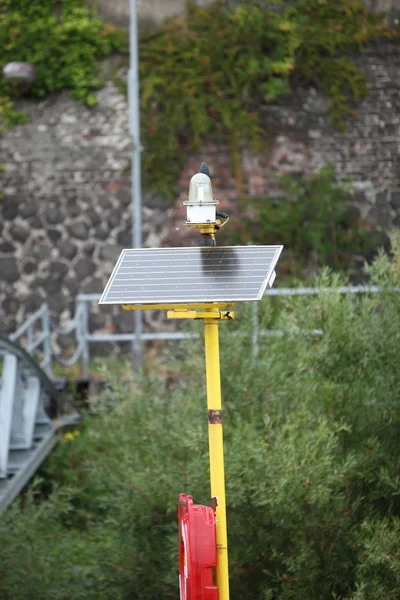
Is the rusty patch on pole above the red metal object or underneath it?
above

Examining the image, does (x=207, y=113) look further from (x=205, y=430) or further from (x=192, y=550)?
(x=192, y=550)

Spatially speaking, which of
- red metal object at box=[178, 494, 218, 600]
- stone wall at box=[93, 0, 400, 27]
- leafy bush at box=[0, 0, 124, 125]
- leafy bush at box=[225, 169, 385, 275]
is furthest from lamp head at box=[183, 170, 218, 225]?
stone wall at box=[93, 0, 400, 27]

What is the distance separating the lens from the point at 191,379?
303 inches

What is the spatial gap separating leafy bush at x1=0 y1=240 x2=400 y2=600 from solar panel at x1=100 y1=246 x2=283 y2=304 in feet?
4.45

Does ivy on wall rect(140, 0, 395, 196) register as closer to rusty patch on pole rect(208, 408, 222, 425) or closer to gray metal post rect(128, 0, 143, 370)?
gray metal post rect(128, 0, 143, 370)

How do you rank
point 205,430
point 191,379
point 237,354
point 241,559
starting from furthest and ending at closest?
point 191,379
point 237,354
point 205,430
point 241,559

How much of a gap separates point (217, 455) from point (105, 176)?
10085 millimetres

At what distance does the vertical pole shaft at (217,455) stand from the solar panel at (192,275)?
181 millimetres

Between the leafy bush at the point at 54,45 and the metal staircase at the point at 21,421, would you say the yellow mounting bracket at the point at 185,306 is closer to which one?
the metal staircase at the point at 21,421

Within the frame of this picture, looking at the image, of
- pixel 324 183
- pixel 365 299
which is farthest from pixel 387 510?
pixel 324 183

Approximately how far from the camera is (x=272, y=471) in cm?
578

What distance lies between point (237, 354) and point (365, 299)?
101cm

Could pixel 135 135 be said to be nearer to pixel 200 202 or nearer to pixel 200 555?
pixel 200 202

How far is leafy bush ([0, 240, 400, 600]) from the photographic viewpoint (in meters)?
5.81
